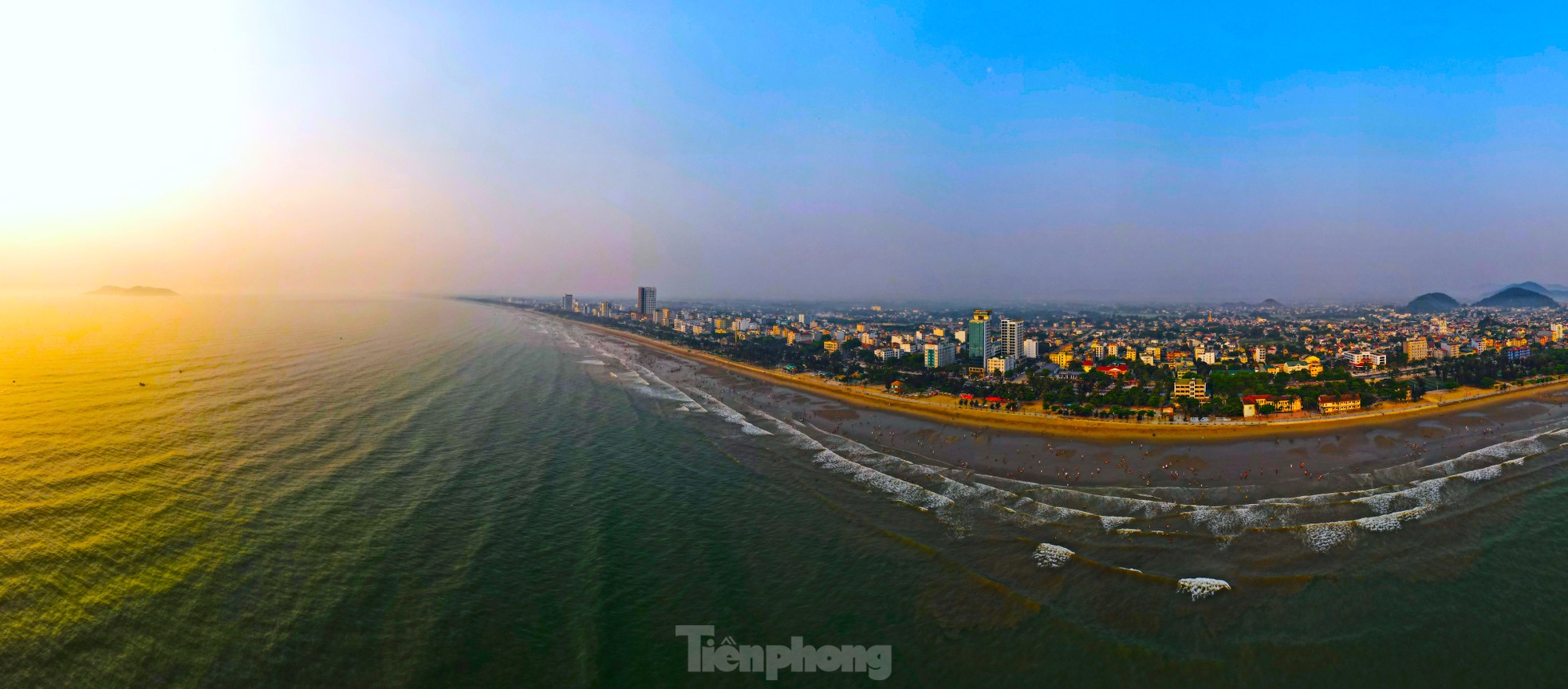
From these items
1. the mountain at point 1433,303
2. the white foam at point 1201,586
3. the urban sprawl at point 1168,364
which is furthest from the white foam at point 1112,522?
the mountain at point 1433,303

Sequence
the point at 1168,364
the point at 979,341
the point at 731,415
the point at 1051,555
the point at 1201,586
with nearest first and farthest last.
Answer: the point at 1201,586 → the point at 1051,555 → the point at 731,415 → the point at 1168,364 → the point at 979,341

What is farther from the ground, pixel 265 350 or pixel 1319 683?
pixel 265 350

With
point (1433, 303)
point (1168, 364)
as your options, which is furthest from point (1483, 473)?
point (1433, 303)

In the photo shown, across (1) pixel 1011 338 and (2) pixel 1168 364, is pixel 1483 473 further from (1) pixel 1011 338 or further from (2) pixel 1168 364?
(1) pixel 1011 338

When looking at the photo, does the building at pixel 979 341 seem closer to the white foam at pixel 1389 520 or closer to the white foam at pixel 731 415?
the white foam at pixel 731 415

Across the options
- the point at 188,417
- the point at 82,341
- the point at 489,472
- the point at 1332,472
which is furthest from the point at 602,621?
the point at 82,341

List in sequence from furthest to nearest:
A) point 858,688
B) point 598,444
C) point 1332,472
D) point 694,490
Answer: point 598,444
point 1332,472
point 694,490
point 858,688

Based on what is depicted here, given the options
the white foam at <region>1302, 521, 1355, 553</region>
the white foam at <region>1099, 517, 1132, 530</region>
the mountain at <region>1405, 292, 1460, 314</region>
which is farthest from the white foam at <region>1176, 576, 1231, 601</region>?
the mountain at <region>1405, 292, 1460, 314</region>

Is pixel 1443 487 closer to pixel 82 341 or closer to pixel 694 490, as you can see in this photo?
pixel 694 490
